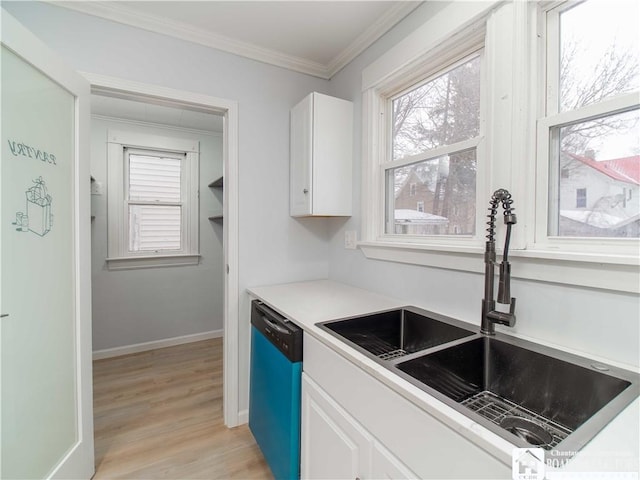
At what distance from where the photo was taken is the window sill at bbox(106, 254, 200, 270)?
3014 mm

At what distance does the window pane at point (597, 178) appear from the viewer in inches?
36.3

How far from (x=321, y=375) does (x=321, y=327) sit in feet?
0.57

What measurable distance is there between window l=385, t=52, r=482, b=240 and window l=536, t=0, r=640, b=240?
292 mm

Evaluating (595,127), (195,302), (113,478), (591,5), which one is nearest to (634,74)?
(595,127)

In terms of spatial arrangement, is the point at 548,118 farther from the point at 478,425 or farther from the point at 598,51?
the point at 478,425

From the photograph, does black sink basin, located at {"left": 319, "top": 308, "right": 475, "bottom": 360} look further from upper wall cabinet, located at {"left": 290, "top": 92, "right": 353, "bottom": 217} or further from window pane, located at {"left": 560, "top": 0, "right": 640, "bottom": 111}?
window pane, located at {"left": 560, "top": 0, "right": 640, "bottom": 111}

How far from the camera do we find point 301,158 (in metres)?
1.97

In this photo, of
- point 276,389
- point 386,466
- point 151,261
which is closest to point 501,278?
point 386,466

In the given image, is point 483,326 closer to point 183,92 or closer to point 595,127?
point 595,127

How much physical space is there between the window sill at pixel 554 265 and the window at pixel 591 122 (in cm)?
9

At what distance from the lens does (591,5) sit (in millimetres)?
1033

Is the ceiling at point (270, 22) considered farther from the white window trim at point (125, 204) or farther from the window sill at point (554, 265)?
the white window trim at point (125, 204)

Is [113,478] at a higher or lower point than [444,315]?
lower

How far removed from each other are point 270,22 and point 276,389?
6.42 feet
